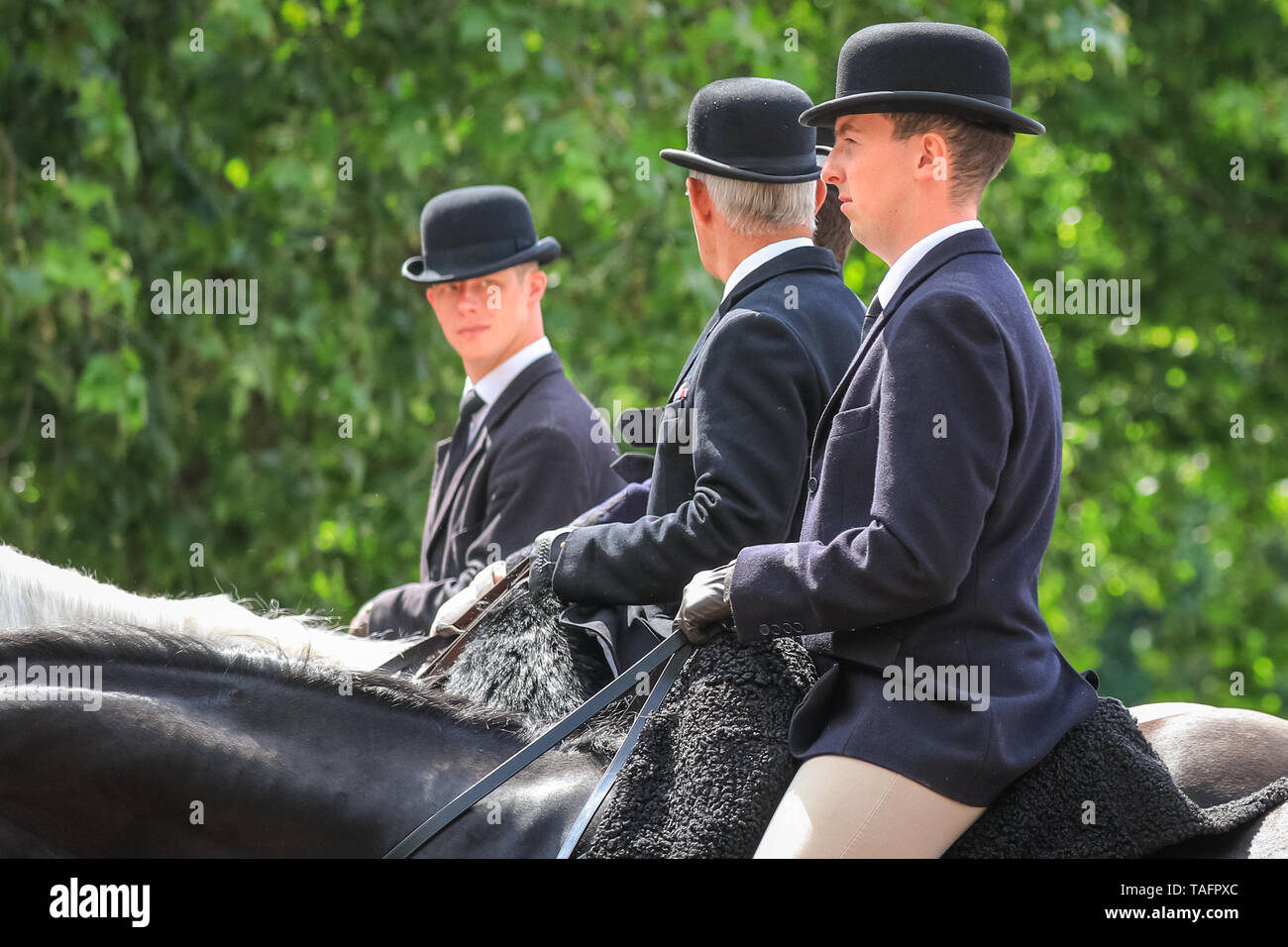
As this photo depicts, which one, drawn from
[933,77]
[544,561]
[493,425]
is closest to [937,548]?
[933,77]

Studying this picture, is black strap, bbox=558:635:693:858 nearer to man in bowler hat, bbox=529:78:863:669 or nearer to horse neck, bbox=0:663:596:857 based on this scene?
horse neck, bbox=0:663:596:857

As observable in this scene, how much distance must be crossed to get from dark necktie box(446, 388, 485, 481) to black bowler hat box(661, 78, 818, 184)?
161cm

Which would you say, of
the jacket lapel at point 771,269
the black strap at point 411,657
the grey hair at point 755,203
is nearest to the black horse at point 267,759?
the black strap at point 411,657

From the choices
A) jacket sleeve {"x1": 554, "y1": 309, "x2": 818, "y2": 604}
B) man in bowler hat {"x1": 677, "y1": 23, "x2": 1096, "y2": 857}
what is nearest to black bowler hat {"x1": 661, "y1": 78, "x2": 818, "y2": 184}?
jacket sleeve {"x1": 554, "y1": 309, "x2": 818, "y2": 604}

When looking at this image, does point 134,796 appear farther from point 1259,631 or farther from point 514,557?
point 1259,631

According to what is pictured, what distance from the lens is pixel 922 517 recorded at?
7.36ft

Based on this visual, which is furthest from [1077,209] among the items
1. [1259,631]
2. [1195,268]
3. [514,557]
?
[514,557]

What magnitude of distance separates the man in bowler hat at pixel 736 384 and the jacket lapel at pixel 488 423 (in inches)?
50.6

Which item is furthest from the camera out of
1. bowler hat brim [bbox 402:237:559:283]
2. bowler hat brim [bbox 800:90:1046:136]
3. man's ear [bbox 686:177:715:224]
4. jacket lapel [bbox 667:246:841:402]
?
bowler hat brim [bbox 402:237:559:283]

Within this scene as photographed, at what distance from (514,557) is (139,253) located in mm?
4676

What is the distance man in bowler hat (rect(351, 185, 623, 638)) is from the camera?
416 cm

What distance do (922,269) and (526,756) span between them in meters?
1.03

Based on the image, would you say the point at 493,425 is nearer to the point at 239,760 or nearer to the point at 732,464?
the point at 732,464
